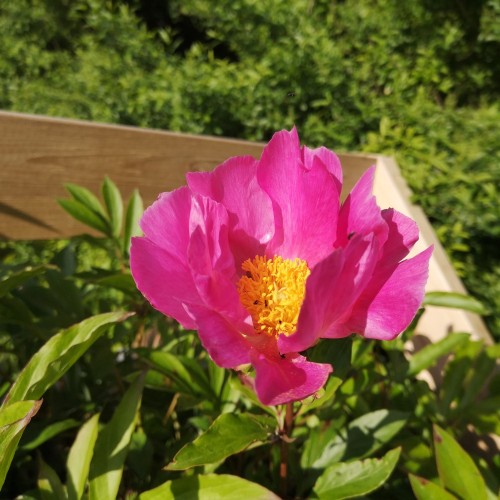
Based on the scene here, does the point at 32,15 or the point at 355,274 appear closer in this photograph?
the point at 355,274

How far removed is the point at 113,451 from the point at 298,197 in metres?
0.29

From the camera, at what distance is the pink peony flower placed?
1.06ft

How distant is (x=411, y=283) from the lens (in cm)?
33

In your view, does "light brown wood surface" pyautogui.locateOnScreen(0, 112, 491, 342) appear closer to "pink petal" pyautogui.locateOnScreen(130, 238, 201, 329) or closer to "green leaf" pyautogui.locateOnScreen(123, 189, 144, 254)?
"green leaf" pyautogui.locateOnScreen(123, 189, 144, 254)

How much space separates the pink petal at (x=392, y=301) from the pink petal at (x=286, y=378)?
1.7 inches

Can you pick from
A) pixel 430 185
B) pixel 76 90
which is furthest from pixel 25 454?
pixel 76 90

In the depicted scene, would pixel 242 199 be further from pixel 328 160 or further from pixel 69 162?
pixel 69 162

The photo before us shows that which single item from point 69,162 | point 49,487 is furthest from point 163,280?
point 69,162

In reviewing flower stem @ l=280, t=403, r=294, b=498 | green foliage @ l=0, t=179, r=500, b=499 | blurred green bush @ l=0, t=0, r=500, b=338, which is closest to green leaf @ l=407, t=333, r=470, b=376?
green foliage @ l=0, t=179, r=500, b=499

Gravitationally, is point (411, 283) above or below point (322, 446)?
above

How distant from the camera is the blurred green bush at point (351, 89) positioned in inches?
67.9

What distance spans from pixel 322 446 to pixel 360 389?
0.27 ft

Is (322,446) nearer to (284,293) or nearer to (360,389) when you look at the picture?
(360,389)

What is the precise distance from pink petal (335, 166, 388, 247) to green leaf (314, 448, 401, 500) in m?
0.21
